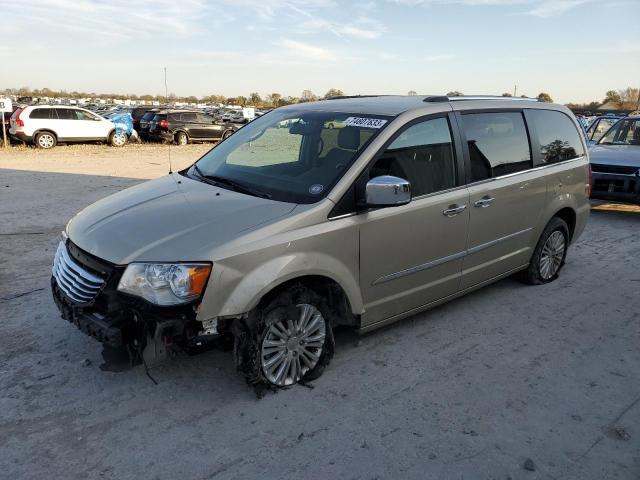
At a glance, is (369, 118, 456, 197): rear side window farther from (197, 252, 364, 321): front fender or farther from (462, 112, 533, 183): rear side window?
(197, 252, 364, 321): front fender

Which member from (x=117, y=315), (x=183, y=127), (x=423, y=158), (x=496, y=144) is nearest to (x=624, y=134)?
(x=496, y=144)

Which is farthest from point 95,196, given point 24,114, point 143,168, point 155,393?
point 24,114

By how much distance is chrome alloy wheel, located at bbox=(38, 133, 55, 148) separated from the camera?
18.6 meters

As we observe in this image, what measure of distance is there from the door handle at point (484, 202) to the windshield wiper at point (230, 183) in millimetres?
1772

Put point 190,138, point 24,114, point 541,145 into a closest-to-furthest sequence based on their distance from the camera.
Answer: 1. point 541,145
2. point 24,114
3. point 190,138

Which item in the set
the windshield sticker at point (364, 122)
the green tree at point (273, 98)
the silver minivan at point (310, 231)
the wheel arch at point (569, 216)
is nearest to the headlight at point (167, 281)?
the silver minivan at point (310, 231)

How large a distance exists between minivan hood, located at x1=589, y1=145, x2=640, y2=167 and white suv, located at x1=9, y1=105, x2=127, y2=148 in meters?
17.5

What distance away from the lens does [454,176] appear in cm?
407

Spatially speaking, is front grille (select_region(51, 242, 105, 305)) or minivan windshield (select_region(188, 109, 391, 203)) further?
minivan windshield (select_region(188, 109, 391, 203))

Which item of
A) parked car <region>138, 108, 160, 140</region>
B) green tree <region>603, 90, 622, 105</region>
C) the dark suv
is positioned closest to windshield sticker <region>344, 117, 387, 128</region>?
the dark suv

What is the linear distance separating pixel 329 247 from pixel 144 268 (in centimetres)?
112

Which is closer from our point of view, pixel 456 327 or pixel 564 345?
pixel 564 345

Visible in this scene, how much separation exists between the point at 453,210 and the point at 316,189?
1.21 meters

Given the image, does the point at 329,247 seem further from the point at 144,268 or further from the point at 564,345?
the point at 564,345
